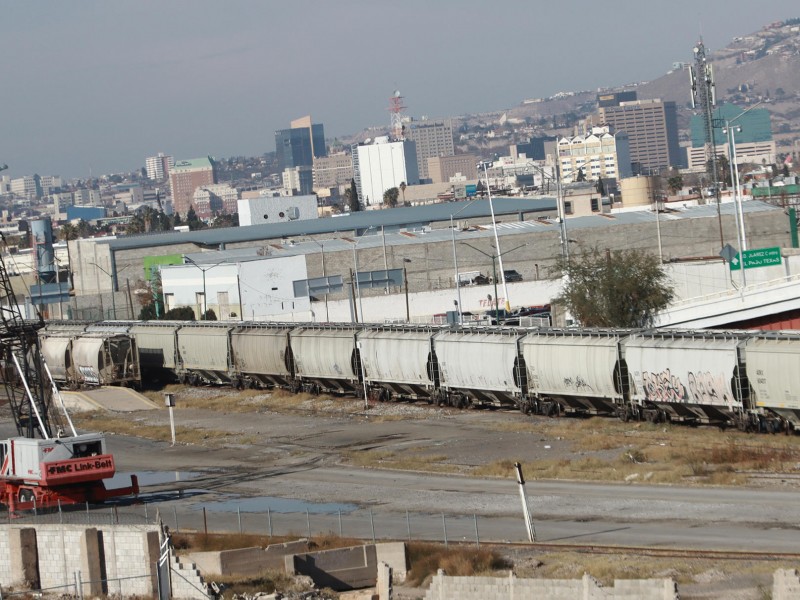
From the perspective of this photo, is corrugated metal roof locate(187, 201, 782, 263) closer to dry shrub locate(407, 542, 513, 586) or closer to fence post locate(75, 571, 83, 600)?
fence post locate(75, 571, 83, 600)

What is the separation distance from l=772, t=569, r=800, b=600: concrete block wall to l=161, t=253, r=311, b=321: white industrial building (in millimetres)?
82445

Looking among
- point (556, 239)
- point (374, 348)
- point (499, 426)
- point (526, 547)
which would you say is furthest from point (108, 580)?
point (556, 239)

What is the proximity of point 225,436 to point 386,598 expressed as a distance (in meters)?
32.3

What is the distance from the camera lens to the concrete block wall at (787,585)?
849 inches

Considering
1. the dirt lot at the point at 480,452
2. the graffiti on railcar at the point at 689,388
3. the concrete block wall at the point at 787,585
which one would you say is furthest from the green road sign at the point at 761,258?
the concrete block wall at the point at 787,585

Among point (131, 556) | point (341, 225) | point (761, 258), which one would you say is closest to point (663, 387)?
point (131, 556)

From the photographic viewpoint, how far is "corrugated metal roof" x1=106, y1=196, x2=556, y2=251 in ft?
458

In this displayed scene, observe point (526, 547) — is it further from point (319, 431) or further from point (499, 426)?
point (319, 431)

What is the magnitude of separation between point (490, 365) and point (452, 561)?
2869cm

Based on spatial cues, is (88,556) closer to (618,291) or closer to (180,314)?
(618,291)

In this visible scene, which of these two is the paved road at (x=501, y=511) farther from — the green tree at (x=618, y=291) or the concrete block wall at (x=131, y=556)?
the green tree at (x=618, y=291)

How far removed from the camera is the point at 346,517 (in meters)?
38.3

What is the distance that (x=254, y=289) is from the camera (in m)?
105

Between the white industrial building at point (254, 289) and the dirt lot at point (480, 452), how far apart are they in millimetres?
Answer: 34199
